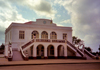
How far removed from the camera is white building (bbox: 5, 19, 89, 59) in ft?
96.3

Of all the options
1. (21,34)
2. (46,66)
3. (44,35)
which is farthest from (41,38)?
(46,66)

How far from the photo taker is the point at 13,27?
101 ft

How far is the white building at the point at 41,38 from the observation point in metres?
29.4

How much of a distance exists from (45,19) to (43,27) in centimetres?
203

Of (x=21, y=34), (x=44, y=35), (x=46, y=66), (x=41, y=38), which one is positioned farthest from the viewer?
(x=44, y=35)

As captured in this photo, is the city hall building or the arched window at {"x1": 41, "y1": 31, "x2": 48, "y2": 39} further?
the arched window at {"x1": 41, "y1": 31, "x2": 48, "y2": 39}

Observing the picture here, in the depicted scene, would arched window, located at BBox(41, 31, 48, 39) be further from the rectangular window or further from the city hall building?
the rectangular window

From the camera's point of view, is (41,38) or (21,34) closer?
(41,38)

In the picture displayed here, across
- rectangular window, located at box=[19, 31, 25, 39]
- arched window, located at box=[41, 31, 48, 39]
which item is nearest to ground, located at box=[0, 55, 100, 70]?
rectangular window, located at box=[19, 31, 25, 39]

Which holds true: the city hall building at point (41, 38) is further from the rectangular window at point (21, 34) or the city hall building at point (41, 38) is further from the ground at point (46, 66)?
the ground at point (46, 66)

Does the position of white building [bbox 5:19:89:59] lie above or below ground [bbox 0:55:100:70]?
above

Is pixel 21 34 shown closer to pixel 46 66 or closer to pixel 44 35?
pixel 44 35

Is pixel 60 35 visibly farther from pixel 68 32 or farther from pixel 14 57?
pixel 14 57

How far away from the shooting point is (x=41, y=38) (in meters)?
30.2
